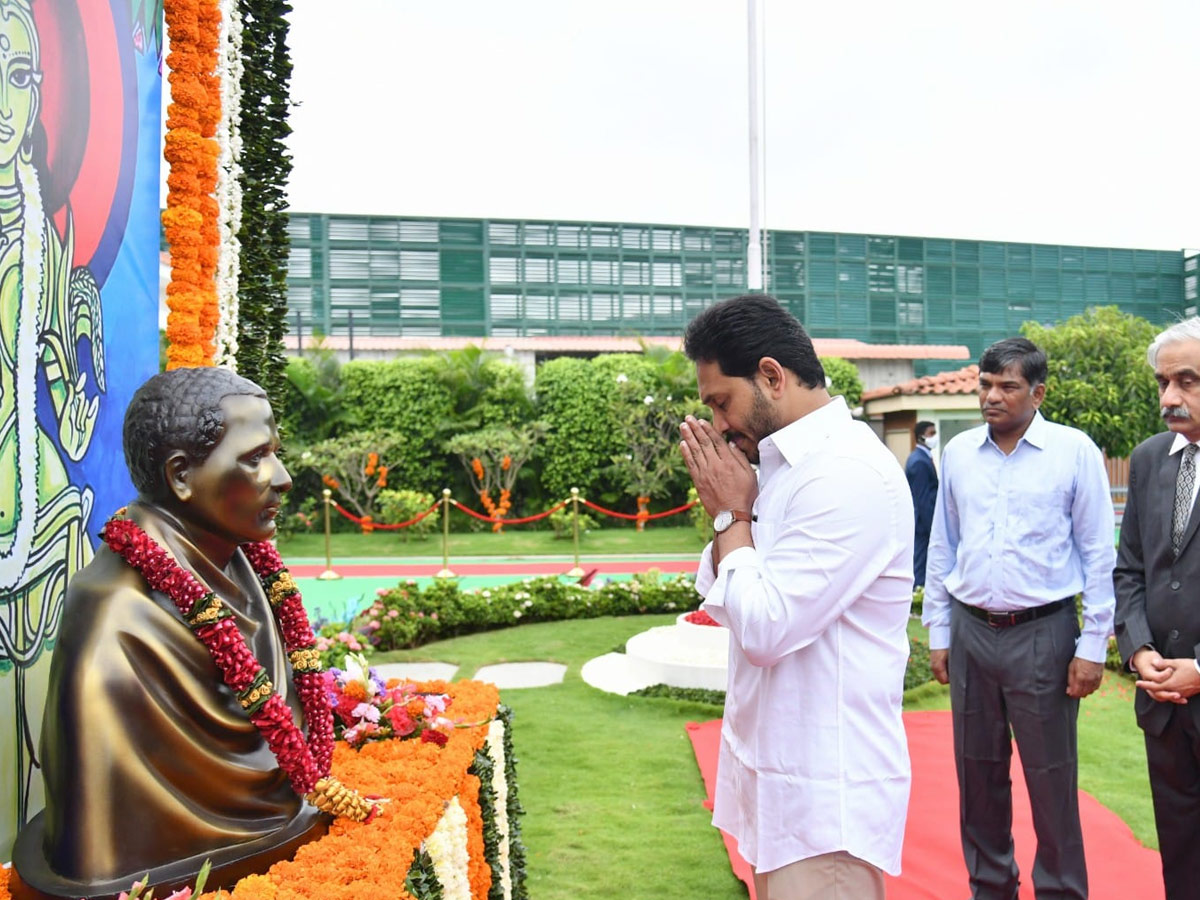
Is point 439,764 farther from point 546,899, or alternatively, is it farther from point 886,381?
point 886,381

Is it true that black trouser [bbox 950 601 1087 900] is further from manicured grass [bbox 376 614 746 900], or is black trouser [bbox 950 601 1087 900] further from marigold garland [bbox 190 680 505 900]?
marigold garland [bbox 190 680 505 900]

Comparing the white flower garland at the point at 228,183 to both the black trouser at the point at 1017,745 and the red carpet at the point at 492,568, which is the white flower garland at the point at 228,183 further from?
the red carpet at the point at 492,568

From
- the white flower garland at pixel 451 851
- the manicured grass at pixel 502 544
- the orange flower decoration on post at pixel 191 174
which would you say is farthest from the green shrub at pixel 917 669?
the manicured grass at pixel 502 544

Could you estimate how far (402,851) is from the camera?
78.2 inches

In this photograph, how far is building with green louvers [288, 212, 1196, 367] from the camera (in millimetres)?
20391

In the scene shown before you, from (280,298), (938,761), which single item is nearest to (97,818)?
(280,298)

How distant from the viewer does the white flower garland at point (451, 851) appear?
7.37 feet

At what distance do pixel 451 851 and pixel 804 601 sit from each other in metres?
1.21

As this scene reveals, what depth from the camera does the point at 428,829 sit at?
2178 millimetres

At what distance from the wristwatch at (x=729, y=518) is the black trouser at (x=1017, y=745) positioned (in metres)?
1.80

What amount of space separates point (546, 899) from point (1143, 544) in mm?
2516

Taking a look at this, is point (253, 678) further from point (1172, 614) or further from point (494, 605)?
point (494, 605)

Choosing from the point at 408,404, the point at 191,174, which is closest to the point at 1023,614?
the point at 191,174

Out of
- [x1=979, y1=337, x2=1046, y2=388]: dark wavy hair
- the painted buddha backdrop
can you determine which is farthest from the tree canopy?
the painted buddha backdrop
